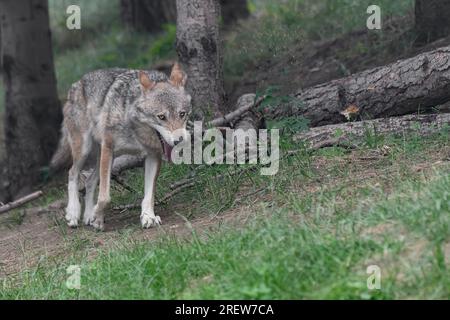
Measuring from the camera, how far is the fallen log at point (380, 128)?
26.8 ft

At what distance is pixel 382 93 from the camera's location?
877cm

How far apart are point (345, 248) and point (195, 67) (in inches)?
184

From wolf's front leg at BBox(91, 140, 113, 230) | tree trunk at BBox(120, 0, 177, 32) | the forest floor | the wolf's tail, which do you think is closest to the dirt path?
the forest floor

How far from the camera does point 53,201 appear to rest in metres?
10.2

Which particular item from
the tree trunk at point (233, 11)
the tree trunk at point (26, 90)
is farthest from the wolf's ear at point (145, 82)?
the tree trunk at point (233, 11)

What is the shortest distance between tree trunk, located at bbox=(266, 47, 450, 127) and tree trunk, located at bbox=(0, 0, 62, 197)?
4.01m

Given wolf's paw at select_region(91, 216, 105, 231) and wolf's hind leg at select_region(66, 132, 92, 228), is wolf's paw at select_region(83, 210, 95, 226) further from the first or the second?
wolf's paw at select_region(91, 216, 105, 231)

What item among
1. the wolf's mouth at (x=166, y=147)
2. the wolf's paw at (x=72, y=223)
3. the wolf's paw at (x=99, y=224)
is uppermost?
the wolf's mouth at (x=166, y=147)

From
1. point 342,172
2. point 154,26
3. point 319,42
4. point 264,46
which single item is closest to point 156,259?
point 342,172

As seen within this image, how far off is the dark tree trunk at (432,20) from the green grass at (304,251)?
9.58 feet

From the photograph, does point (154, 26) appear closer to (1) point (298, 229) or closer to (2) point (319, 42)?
(2) point (319, 42)

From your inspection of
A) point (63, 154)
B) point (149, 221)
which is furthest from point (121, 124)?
point (63, 154)

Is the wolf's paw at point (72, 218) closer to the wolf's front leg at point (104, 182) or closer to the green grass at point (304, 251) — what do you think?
the wolf's front leg at point (104, 182)

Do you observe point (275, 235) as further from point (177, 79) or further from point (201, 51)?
point (201, 51)
